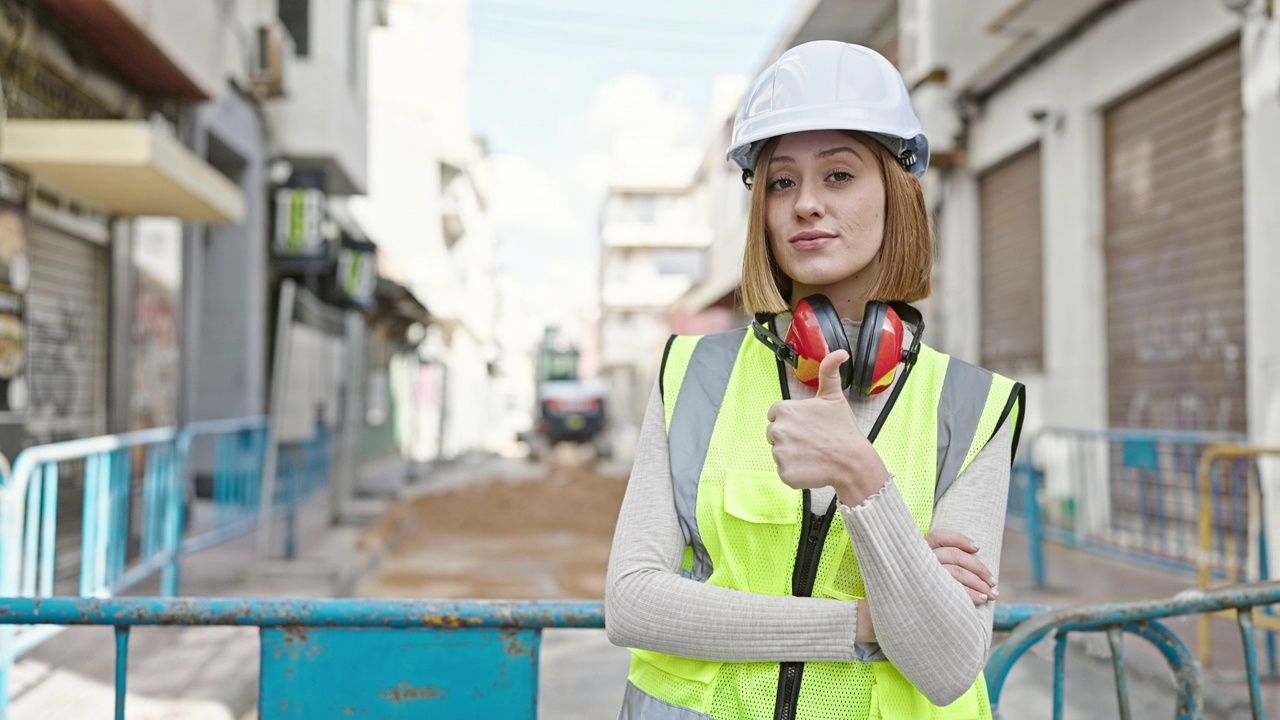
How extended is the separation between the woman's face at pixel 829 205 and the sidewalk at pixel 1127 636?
1.16 meters

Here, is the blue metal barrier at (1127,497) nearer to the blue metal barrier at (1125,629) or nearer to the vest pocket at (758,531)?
the blue metal barrier at (1125,629)

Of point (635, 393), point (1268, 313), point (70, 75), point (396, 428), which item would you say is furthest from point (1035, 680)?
point (635, 393)

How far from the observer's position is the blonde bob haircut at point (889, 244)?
1.55 meters

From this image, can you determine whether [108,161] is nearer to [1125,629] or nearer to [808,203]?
[808,203]

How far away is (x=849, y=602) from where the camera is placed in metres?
1.39

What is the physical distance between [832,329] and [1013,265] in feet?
38.3

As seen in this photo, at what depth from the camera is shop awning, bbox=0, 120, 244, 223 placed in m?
6.23

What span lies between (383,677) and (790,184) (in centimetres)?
129

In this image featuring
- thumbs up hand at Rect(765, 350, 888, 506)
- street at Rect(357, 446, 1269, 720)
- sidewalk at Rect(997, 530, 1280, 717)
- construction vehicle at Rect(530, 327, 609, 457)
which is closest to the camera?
thumbs up hand at Rect(765, 350, 888, 506)

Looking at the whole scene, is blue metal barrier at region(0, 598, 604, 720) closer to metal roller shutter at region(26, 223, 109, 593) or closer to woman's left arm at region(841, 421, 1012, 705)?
woman's left arm at region(841, 421, 1012, 705)

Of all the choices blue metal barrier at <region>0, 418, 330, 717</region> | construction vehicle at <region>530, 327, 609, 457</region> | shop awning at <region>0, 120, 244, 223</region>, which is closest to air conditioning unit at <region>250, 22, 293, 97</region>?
blue metal barrier at <region>0, 418, 330, 717</region>

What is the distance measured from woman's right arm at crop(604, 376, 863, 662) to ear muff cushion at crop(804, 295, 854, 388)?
0.97ft

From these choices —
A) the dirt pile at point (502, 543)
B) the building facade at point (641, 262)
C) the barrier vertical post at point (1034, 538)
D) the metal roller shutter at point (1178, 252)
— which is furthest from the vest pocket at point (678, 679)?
the building facade at point (641, 262)

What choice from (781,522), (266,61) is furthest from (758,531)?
(266,61)
